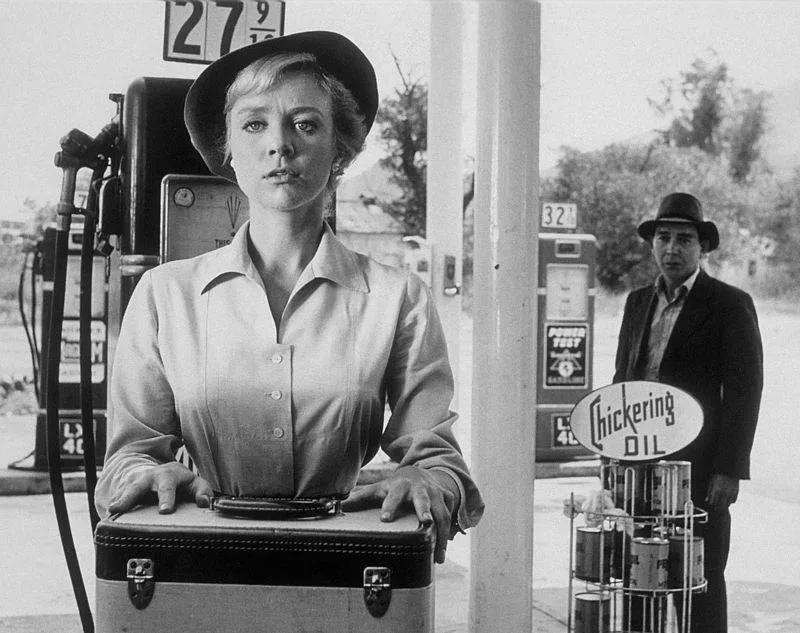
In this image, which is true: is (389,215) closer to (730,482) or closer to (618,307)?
(618,307)

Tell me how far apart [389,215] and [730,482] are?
8.67 metres

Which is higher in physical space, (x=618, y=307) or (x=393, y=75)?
(x=393, y=75)

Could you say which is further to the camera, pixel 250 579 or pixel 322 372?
pixel 322 372

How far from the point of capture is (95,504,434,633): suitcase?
1.90 meters

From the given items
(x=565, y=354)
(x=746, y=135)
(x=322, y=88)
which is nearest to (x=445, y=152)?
(x=565, y=354)

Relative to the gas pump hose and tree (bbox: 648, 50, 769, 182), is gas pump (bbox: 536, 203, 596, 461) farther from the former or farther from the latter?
the gas pump hose

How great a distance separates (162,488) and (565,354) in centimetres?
610

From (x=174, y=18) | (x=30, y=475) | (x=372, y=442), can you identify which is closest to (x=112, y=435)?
(x=372, y=442)

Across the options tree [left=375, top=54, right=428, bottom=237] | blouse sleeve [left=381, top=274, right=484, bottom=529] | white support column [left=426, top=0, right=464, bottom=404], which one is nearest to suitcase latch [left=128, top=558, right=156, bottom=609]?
blouse sleeve [left=381, top=274, right=484, bottom=529]

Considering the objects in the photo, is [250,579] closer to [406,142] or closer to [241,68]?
[241,68]

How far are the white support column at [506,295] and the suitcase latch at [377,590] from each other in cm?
165

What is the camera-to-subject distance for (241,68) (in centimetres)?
209

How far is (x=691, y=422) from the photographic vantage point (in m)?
3.00

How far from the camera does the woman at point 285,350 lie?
204cm
